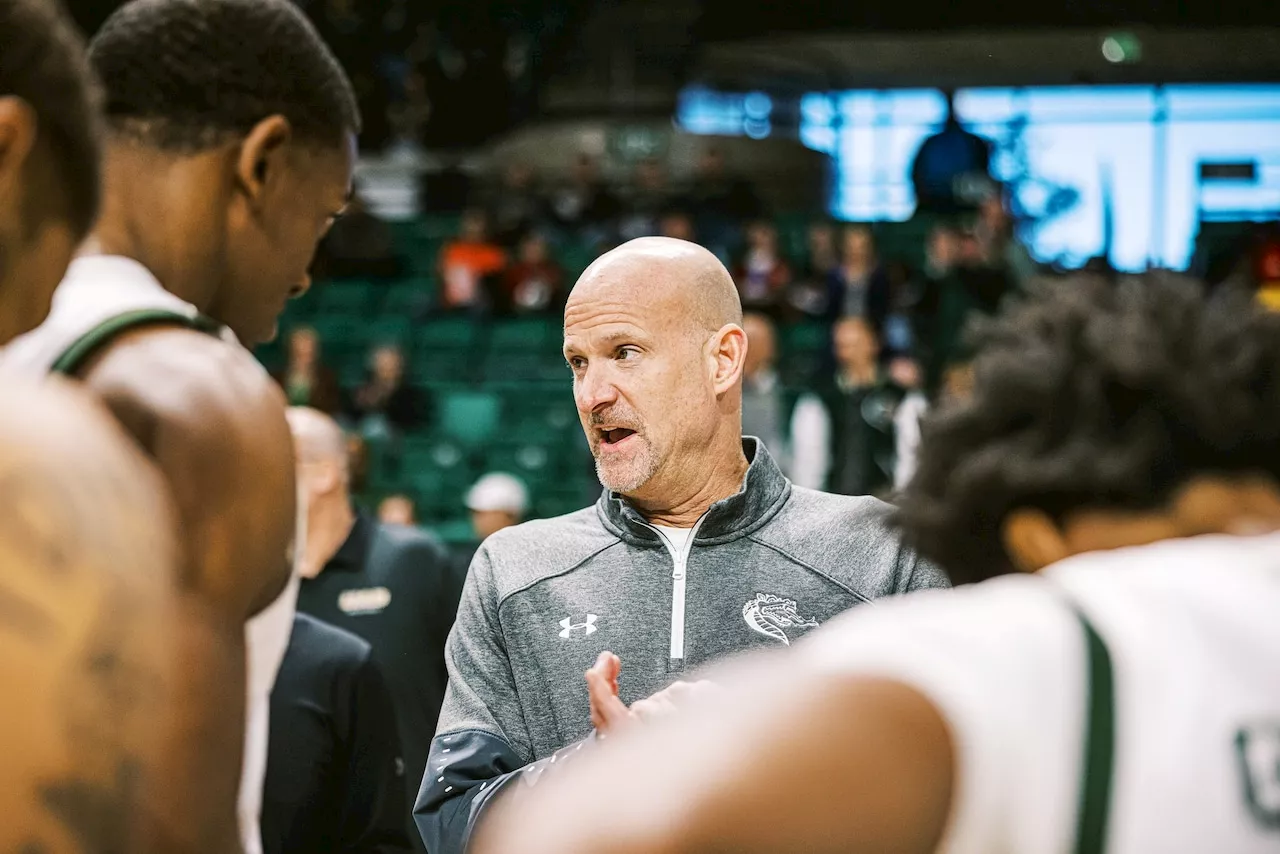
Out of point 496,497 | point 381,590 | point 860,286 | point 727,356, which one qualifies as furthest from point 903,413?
point 727,356

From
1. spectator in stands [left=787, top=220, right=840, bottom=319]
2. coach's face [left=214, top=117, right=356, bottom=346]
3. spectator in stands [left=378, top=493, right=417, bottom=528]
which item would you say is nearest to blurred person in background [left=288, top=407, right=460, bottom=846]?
coach's face [left=214, top=117, right=356, bottom=346]

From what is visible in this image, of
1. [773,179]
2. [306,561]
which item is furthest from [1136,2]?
[306,561]

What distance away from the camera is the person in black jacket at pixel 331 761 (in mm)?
3535

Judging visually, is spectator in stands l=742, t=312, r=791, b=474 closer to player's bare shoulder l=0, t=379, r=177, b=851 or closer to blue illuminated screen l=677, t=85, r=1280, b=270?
player's bare shoulder l=0, t=379, r=177, b=851

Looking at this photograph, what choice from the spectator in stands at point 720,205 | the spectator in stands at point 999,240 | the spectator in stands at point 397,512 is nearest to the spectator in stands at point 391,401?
the spectator in stands at point 397,512

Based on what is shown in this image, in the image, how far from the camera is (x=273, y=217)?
6.85ft

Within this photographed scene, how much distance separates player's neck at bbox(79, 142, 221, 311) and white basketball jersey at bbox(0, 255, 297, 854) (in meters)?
0.08

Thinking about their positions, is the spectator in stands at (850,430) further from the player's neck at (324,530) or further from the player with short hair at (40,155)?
the player with short hair at (40,155)

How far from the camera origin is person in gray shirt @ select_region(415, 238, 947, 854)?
2.69 m

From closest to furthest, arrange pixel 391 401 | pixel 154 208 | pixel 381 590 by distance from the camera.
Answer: pixel 154 208 < pixel 381 590 < pixel 391 401

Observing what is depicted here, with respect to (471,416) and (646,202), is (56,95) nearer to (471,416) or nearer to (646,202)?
(471,416)

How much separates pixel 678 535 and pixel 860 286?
351 inches

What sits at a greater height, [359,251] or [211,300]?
[211,300]

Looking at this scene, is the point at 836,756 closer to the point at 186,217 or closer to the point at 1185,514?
the point at 1185,514
